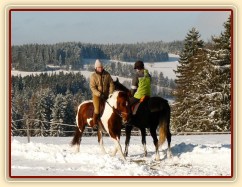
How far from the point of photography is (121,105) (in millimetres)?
10633

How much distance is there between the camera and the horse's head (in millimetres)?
10609

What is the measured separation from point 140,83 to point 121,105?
2.98 feet

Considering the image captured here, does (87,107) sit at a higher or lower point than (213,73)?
lower

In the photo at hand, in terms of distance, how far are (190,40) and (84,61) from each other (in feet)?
344

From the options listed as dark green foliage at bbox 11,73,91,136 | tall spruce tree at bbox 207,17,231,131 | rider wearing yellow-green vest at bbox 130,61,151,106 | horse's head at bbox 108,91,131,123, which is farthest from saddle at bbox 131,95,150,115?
dark green foliage at bbox 11,73,91,136

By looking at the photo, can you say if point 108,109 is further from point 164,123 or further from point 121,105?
point 164,123

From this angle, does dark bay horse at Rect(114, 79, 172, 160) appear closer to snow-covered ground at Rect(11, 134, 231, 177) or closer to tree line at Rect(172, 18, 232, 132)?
snow-covered ground at Rect(11, 134, 231, 177)

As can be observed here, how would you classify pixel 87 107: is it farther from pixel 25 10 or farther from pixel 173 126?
pixel 173 126

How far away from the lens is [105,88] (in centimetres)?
1142

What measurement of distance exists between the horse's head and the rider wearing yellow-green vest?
0.55 metres

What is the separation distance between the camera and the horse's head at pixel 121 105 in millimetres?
10609

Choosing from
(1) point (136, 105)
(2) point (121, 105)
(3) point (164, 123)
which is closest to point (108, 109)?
(2) point (121, 105)

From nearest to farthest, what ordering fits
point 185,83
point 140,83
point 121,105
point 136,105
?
point 121,105, point 140,83, point 136,105, point 185,83

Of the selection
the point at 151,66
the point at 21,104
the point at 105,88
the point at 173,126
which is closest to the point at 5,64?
the point at 105,88
